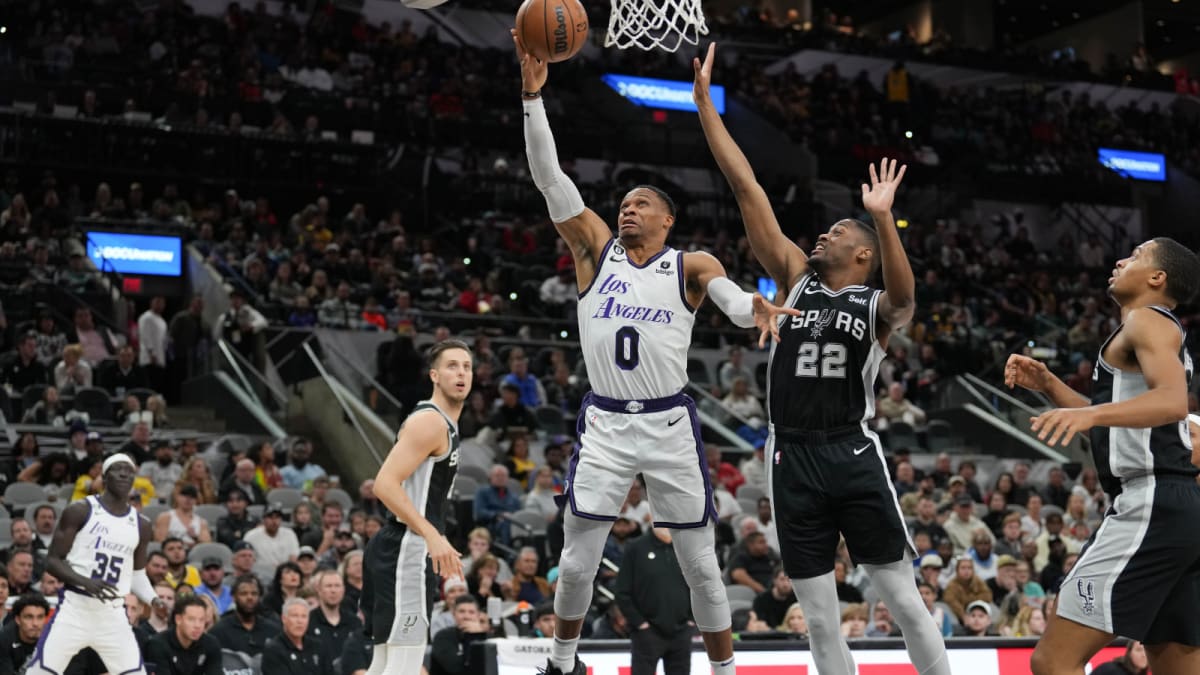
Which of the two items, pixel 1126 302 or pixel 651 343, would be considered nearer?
pixel 1126 302

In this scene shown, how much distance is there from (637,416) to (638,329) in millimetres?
424

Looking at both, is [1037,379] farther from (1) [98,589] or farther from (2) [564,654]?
(1) [98,589]

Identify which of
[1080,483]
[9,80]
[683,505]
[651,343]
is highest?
[9,80]

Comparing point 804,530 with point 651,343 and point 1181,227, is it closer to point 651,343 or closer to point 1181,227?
point 651,343

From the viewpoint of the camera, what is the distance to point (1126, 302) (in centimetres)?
591

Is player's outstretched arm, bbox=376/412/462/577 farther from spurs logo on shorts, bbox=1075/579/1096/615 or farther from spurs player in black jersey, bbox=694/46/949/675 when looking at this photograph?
spurs logo on shorts, bbox=1075/579/1096/615

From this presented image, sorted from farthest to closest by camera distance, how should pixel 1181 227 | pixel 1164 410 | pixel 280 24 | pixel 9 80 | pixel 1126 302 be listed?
pixel 1181 227
pixel 280 24
pixel 9 80
pixel 1126 302
pixel 1164 410

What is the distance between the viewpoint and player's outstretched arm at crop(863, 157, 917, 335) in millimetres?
5879

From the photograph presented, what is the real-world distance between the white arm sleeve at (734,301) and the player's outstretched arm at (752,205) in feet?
0.79

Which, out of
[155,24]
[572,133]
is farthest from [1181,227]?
[155,24]

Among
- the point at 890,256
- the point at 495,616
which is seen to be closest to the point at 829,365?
the point at 890,256

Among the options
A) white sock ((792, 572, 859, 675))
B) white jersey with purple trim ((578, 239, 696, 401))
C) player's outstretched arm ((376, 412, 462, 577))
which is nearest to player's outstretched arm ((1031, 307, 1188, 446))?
white sock ((792, 572, 859, 675))

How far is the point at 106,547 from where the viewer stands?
9898 mm

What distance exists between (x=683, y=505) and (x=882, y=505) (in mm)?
Answer: 1030
